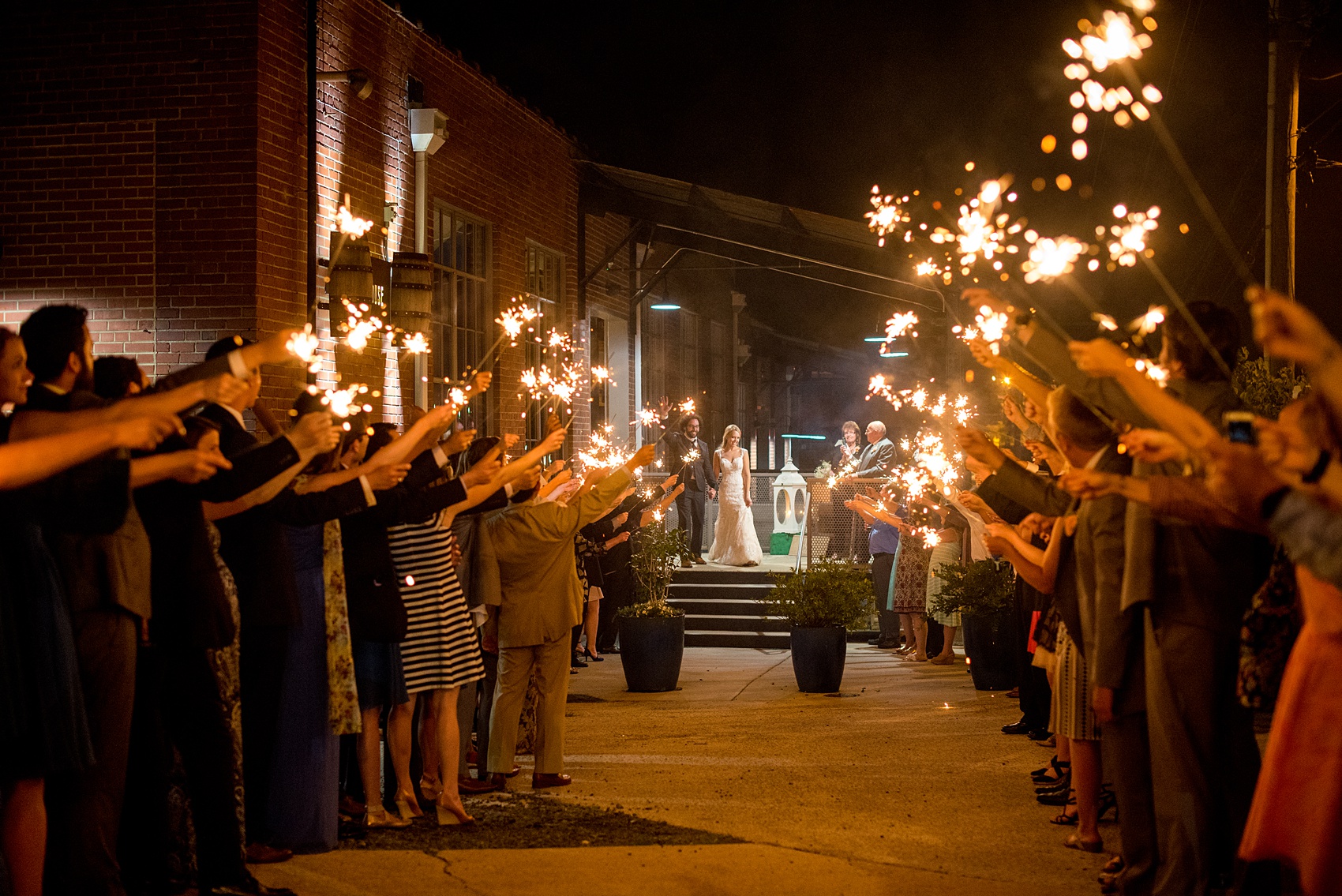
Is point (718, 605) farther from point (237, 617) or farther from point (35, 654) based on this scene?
point (35, 654)

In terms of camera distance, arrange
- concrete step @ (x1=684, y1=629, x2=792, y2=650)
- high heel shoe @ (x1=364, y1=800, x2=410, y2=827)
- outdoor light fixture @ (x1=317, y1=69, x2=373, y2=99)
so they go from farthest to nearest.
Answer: concrete step @ (x1=684, y1=629, x2=792, y2=650), outdoor light fixture @ (x1=317, y1=69, x2=373, y2=99), high heel shoe @ (x1=364, y1=800, x2=410, y2=827)

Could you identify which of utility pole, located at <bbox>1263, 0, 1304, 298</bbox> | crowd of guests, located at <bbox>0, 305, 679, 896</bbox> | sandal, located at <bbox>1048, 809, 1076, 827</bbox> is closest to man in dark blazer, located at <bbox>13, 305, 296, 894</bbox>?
crowd of guests, located at <bbox>0, 305, 679, 896</bbox>

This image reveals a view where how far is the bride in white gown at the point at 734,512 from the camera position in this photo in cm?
1720

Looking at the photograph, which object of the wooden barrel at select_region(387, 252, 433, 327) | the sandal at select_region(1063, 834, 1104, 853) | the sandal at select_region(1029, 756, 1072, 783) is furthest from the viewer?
the wooden barrel at select_region(387, 252, 433, 327)

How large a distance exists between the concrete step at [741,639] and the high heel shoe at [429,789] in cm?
833

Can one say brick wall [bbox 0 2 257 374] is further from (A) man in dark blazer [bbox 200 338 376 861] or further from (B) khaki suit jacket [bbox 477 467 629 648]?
(A) man in dark blazer [bbox 200 338 376 861]

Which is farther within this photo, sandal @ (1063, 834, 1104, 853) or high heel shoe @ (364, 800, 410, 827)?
high heel shoe @ (364, 800, 410, 827)

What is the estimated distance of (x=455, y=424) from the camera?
42.3 ft

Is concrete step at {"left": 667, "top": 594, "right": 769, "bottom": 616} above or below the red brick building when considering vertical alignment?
below

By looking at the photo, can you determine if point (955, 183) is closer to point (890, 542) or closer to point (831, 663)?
point (890, 542)

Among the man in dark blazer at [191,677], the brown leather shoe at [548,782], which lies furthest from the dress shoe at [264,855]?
the brown leather shoe at [548,782]

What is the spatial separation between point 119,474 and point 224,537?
4.62 ft

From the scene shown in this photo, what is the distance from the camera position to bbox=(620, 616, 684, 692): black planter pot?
36.4 ft

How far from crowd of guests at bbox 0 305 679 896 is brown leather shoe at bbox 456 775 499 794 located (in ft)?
0.09
